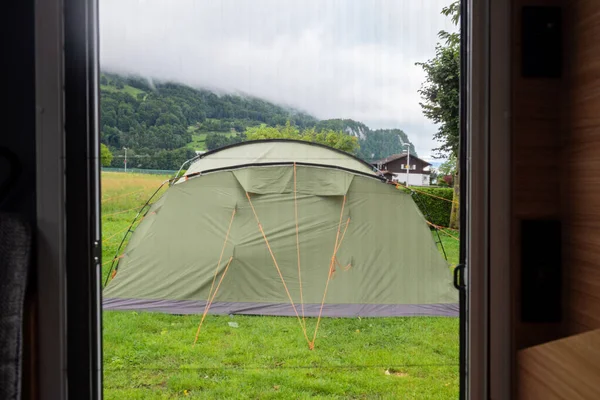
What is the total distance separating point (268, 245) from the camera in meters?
1.91

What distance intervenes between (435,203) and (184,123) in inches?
35.6

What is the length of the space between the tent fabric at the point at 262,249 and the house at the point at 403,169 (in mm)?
126

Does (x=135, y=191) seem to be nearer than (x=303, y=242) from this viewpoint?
Yes

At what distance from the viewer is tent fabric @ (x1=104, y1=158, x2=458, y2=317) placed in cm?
185

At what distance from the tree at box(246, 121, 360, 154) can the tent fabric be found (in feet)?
0.86

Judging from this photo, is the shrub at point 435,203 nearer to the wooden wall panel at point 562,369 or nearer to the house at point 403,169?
the house at point 403,169

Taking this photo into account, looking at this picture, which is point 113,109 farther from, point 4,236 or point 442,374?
point 442,374

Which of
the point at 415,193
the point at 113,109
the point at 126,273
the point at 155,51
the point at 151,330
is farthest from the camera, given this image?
the point at 151,330

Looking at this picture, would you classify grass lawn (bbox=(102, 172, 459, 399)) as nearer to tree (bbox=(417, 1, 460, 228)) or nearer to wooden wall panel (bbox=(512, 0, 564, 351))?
tree (bbox=(417, 1, 460, 228))

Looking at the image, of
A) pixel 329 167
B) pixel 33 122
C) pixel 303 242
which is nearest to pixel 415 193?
pixel 329 167

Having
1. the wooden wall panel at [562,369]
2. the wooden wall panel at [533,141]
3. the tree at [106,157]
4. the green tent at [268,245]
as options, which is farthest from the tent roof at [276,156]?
the wooden wall panel at [562,369]

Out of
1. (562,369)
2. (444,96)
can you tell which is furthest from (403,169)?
(562,369)

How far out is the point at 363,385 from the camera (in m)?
1.71

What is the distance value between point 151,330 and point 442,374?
1.29 metres
